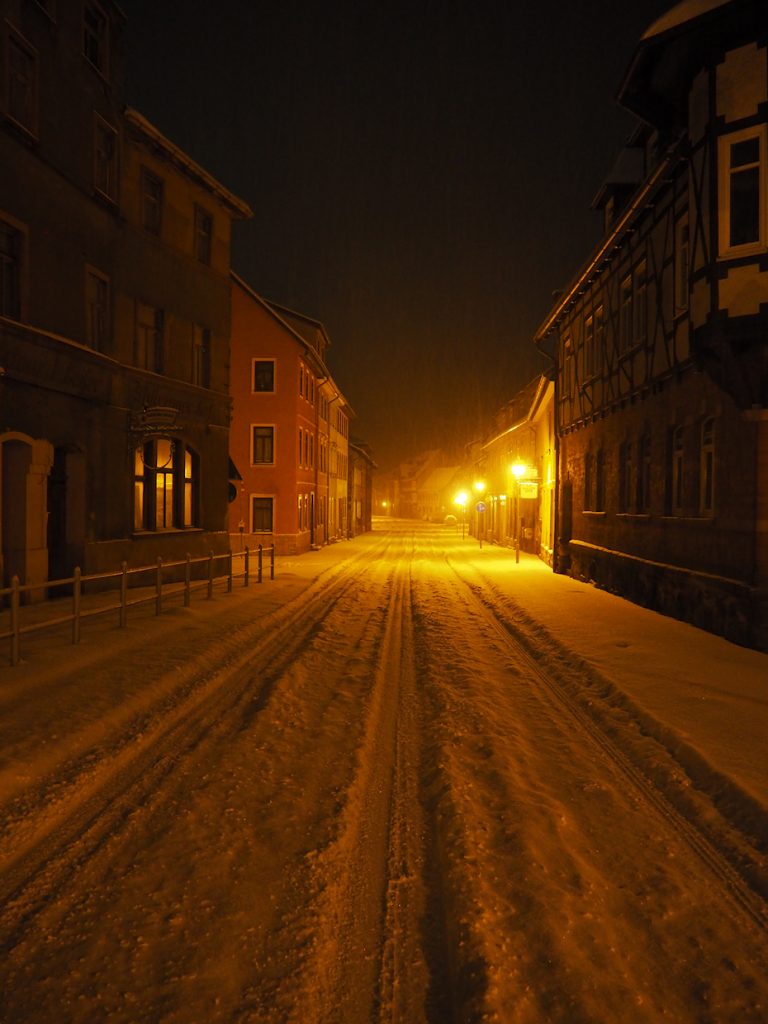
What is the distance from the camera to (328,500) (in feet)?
144

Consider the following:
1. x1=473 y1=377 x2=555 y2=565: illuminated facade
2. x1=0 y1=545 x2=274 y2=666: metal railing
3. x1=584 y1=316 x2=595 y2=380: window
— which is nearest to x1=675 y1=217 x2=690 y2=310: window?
x1=584 y1=316 x2=595 y2=380: window

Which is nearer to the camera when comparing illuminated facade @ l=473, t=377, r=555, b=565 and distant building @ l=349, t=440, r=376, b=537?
illuminated facade @ l=473, t=377, r=555, b=565

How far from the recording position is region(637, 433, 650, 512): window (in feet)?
51.4

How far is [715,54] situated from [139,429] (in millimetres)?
13505

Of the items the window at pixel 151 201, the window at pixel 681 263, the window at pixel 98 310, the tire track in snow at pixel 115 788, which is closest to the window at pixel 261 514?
the window at pixel 151 201

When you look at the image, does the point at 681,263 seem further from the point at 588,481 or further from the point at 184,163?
the point at 184,163

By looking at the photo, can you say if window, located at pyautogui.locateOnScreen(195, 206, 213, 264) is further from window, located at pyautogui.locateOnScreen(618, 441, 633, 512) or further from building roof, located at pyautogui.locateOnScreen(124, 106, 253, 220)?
window, located at pyautogui.locateOnScreen(618, 441, 633, 512)

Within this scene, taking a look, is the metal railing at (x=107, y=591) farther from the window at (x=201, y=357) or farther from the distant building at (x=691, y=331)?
the distant building at (x=691, y=331)

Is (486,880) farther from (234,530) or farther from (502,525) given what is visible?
(502,525)

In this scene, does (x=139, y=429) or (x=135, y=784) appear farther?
(x=139, y=429)

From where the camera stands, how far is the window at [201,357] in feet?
65.4

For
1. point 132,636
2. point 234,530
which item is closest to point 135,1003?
point 132,636

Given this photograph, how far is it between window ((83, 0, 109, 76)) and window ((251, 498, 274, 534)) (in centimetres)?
1875

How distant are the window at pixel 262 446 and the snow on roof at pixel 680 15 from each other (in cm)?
2342
